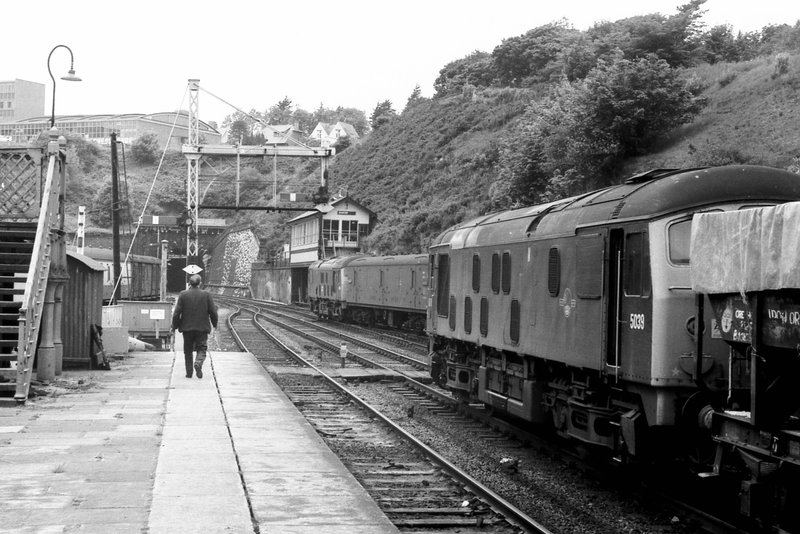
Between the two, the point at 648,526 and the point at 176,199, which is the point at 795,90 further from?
the point at 176,199

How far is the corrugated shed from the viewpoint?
63.6ft

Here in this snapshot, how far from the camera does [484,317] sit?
14523mm

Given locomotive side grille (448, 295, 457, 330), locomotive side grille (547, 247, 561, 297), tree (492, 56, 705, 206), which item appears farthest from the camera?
tree (492, 56, 705, 206)

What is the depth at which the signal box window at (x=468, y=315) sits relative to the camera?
15.3m

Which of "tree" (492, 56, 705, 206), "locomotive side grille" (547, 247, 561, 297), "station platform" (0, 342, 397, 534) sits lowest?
"station platform" (0, 342, 397, 534)

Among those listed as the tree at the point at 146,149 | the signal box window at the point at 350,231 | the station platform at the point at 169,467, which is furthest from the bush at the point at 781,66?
the tree at the point at 146,149

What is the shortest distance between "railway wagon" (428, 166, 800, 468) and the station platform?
110 inches

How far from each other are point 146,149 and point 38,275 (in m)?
130

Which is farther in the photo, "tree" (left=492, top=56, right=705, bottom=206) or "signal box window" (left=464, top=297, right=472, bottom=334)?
"tree" (left=492, top=56, right=705, bottom=206)

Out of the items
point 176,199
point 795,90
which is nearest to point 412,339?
point 795,90

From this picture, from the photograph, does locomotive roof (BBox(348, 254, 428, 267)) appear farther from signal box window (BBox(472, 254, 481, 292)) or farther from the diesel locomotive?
the diesel locomotive

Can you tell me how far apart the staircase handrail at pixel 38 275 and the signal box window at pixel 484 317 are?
673 centimetres

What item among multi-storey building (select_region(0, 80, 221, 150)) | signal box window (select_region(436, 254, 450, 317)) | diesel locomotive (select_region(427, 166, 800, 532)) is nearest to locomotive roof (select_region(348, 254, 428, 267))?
signal box window (select_region(436, 254, 450, 317))

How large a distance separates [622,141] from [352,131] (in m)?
146
